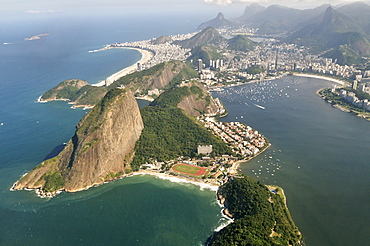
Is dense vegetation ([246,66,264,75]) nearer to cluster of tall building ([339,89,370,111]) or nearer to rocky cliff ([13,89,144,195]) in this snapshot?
cluster of tall building ([339,89,370,111])

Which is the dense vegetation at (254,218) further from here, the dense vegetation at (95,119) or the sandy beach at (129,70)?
the sandy beach at (129,70)

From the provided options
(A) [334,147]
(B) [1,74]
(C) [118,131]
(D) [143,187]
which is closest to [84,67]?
(B) [1,74]

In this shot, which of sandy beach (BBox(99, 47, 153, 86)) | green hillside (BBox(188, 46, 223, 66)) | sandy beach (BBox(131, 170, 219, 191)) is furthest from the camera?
green hillside (BBox(188, 46, 223, 66))

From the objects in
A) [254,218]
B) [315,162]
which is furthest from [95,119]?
[315,162]

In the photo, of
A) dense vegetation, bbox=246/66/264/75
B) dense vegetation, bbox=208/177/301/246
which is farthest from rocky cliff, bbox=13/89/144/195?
dense vegetation, bbox=246/66/264/75

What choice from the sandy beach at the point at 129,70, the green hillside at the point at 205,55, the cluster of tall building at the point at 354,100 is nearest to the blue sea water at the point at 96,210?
the sandy beach at the point at 129,70

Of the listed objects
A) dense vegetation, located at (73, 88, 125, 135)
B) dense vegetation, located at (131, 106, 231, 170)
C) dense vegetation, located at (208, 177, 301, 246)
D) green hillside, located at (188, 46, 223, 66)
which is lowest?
dense vegetation, located at (208, 177, 301, 246)

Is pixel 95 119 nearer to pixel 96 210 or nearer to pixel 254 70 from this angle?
pixel 96 210
